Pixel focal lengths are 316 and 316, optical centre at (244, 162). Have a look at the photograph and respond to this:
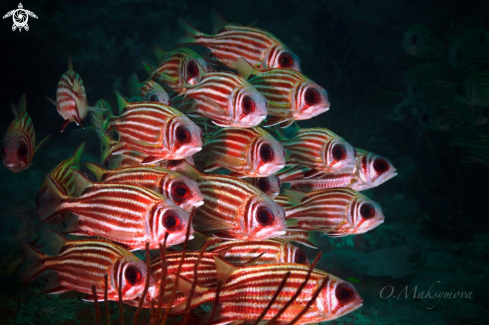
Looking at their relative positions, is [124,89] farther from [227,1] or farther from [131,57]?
[227,1]

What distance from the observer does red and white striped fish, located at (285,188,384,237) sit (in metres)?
3.03

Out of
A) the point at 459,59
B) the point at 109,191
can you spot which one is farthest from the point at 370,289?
the point at 459,59

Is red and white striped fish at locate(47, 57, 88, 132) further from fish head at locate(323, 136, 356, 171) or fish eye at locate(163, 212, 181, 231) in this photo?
fish head at locate(323, 136, 356, 171)

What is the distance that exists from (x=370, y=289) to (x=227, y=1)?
12.3 meters

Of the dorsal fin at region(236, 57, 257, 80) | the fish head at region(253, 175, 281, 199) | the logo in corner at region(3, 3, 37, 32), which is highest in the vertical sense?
the logo in corner at region(3, 3, 37, 32)

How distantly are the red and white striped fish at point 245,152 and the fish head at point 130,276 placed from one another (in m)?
1.14

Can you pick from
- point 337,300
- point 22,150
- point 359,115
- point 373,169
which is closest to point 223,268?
point 337,300

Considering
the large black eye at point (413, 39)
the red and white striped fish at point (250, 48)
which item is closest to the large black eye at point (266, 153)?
the red and white striped fish at point (250, 48)

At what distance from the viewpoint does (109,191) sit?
2385 millimetres

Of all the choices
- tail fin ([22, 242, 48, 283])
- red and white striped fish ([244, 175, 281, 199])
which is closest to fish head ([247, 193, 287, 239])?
red and white striped fish ([244, 175, 281, 199])

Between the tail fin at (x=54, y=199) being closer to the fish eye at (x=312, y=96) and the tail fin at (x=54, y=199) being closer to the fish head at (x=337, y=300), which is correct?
the fish head at (x=337, y=300)

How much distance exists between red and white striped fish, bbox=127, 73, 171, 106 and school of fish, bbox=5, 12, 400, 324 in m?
0.04

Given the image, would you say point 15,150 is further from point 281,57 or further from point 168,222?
point 281,57

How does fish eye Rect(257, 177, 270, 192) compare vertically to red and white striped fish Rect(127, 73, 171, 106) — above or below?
below
